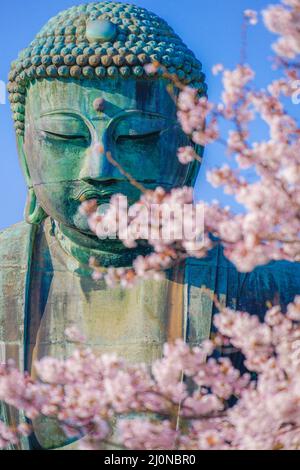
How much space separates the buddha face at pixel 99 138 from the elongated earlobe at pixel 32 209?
1.20 feet

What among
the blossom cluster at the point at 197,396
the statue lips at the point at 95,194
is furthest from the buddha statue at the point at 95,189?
the blossom cluster at the point at 197,396

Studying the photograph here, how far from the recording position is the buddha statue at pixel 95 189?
28.4 ft

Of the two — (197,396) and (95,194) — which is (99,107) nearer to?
(95,194)

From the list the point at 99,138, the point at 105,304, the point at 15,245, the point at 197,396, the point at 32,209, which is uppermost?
the point at 99,138

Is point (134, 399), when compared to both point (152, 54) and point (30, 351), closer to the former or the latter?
point (30, 351)

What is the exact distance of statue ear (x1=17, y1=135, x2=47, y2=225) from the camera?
9.23 metres

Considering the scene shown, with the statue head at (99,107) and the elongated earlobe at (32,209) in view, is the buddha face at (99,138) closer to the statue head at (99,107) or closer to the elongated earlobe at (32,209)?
the statue head at (99,107)

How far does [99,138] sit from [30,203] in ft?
3.11

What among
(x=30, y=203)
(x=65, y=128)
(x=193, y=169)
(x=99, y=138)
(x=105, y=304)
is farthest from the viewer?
(x=30, y=203)

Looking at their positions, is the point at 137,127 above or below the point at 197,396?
above

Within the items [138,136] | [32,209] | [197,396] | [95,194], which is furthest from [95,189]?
[197,396]

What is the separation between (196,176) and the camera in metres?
9.17

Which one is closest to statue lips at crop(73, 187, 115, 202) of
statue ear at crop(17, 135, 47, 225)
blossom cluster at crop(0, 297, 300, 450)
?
statue ear at crop(17, 135, 47, 225)

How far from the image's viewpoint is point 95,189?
8.59 metres
